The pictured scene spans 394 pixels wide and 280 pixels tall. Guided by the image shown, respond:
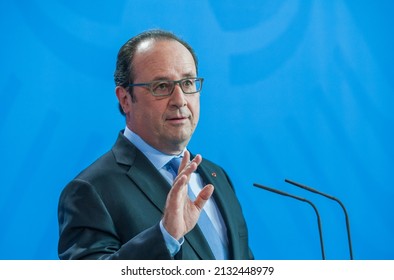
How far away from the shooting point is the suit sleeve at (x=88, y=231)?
1.71m

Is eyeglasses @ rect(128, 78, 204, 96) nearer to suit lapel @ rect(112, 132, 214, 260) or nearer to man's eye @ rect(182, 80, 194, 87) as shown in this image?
man's eye @ rect(182, 80, 194, 87)

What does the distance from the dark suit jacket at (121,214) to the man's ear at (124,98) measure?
0.13m

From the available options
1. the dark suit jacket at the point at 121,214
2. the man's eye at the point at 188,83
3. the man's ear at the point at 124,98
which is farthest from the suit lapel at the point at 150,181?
the man's eye at the point at 188,83

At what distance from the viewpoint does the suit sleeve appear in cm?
171

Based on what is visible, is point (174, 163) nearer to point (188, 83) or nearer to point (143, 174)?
point (143, 174)

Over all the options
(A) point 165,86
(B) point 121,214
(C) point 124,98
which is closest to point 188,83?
(A) point 165,86

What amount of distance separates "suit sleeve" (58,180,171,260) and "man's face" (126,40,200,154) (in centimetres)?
30

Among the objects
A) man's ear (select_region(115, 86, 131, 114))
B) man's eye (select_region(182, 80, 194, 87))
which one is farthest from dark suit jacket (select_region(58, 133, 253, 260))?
man's eye (select_region(182, 80, 194, 87))

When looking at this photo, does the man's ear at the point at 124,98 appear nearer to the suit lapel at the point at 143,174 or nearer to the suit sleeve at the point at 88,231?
the suit lapel at the point at 143,174

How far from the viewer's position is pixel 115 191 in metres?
1.91

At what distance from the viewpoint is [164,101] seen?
6.67ft

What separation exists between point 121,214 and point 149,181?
0.15m
